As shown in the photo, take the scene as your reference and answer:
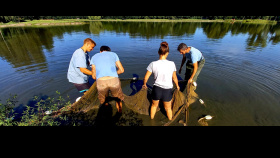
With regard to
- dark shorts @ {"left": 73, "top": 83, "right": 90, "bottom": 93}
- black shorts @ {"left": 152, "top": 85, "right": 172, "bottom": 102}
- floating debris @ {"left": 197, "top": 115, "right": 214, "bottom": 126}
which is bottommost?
floating debris @ {"left": 197, "top": 115, "right": 214, "bottom": 126}

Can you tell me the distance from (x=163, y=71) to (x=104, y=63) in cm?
154

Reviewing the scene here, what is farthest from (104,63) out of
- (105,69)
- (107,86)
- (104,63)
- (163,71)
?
(163,71)

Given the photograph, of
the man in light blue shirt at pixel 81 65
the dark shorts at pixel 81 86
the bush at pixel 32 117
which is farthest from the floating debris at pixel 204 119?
the bush at pixel 32 117

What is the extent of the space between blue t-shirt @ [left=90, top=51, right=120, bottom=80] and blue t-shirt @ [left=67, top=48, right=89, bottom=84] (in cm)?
43

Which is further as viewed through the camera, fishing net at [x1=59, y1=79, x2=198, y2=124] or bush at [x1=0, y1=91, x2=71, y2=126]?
fishing net at [x1=59, y1=79, x2=198, y2=124]

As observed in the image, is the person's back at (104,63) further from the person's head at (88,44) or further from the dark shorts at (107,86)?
the person's head at (88,44)

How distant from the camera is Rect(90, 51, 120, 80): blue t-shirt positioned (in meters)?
3.05

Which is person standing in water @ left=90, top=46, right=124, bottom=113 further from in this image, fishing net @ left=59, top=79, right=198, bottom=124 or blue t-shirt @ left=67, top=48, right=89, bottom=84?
fishing net @ left=59, top=79, right=198, bottom=124

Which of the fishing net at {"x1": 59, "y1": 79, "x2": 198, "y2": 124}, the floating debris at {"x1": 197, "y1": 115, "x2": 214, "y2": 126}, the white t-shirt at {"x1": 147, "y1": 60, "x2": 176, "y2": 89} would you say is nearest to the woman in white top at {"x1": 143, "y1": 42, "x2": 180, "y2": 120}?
the white t-shirt at {"x1": 147, "y1": 60, "x2": 176, "y2": 89}

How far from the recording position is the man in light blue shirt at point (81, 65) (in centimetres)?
330

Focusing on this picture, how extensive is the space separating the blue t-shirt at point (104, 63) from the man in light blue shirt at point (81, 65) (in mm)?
449
